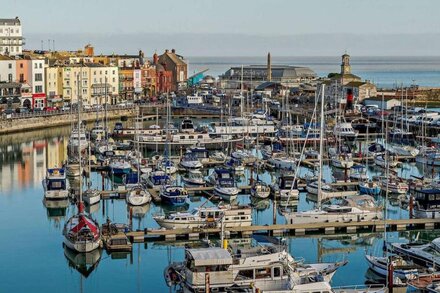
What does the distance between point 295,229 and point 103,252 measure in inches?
222

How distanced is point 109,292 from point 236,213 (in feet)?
18.6

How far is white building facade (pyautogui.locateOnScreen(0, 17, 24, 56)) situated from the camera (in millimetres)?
70312

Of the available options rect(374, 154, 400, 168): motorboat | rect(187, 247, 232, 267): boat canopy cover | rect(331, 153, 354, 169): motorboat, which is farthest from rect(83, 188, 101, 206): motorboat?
rect(374, 154, 400, 168): motorboat

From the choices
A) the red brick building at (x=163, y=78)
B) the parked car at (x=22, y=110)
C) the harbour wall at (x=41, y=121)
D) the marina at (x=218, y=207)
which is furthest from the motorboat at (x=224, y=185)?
the red brick building at (x=163, y=78)

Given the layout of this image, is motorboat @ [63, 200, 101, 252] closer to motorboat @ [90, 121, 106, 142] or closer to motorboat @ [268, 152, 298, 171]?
motorboat @ [268, 152, 298, 171]

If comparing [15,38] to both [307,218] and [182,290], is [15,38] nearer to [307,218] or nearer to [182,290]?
[307,218]

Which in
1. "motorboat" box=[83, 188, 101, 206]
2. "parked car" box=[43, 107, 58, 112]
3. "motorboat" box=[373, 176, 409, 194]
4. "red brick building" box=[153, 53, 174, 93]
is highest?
"red brick building" box=[153, 53, 174, 93]

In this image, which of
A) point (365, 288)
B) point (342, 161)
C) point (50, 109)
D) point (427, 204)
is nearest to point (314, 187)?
point (427, 204)

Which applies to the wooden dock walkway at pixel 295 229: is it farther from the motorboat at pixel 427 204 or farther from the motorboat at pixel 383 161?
the motorboat at pixel 383 161

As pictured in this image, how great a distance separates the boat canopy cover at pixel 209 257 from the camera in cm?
1712

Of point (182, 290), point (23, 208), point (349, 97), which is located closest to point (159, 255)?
point (182, 290)

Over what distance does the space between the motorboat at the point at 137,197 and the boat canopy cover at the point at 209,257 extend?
1089 cm

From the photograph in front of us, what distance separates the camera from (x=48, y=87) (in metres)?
63.3

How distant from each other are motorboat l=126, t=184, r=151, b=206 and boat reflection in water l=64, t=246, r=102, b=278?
5953 millimetres
